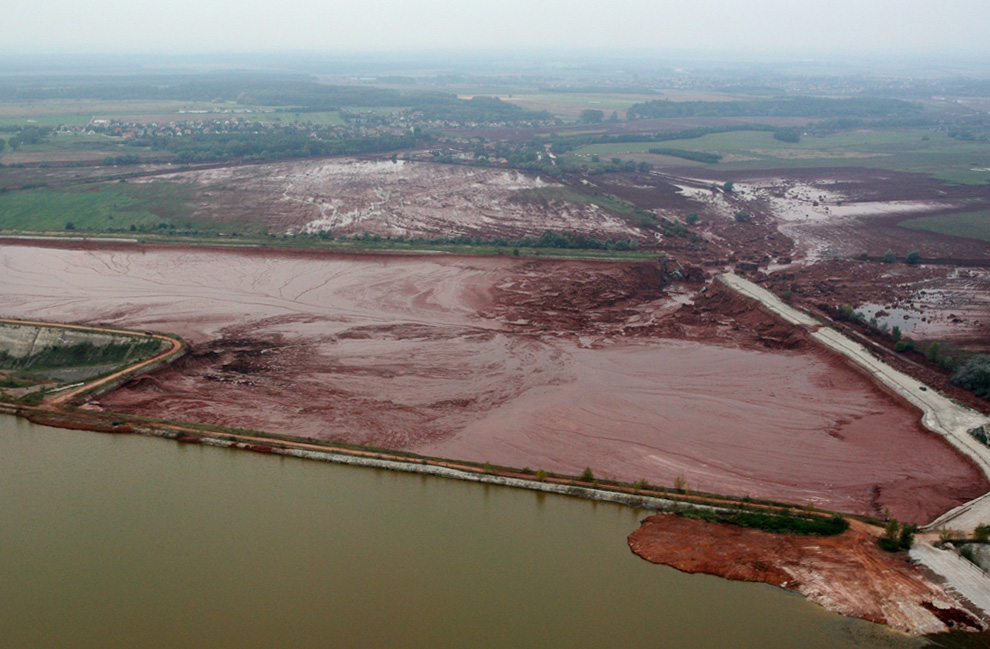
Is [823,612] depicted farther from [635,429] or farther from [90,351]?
[90,351]

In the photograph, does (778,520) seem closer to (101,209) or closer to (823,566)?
(823,566)

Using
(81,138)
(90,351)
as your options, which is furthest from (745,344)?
(81,138)

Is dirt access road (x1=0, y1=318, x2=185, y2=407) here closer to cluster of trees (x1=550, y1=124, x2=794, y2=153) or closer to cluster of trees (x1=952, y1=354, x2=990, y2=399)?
cluster of trees (x1=952, y1=354, x2=990, y2=399)

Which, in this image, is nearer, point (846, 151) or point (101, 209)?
point (101, 209)

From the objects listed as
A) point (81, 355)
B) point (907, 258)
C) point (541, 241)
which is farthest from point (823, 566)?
point (907, 258)

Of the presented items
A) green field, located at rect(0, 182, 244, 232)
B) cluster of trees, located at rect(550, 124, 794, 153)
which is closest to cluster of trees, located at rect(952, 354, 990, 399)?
green field, located at rect(0, 182, 244, 232)

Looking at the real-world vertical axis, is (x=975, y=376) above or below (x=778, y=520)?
above

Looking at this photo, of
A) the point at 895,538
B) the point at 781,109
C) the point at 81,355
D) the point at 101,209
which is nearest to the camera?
the point at 895,538
